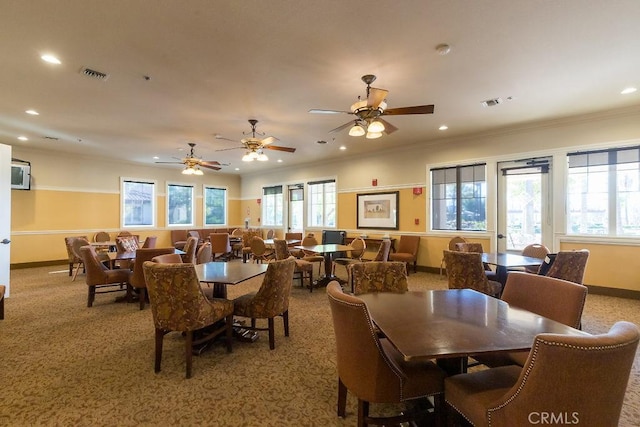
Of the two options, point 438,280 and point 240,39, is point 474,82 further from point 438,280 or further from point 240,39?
point 438,280

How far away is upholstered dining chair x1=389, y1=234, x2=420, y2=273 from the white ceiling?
9.20 feet

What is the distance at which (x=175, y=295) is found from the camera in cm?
255

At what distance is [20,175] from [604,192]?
1215cm

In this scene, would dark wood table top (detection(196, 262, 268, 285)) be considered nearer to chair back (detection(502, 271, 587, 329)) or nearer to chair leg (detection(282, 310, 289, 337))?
chair leg (detection(282, 310, 289, 337))

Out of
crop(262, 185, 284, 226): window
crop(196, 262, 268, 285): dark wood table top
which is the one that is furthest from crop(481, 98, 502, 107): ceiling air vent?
crop(262, 185, 284, 226): window

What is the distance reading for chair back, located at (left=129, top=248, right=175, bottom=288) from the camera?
4.09m

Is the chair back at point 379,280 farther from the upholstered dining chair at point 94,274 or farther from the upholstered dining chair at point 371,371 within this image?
the upholstered dining chair at point 94,274

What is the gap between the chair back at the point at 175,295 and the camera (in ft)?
8.28

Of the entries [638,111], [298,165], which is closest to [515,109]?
[638,111]

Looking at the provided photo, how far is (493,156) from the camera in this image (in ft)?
20.1

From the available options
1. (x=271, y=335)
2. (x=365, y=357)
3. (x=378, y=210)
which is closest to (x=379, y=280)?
(x=365, y=357)

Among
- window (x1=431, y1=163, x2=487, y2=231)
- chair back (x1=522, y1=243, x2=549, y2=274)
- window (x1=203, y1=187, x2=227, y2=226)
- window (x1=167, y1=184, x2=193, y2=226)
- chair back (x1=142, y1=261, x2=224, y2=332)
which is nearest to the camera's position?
chair back (x1=142, y1=261, x2=224, y2=332)

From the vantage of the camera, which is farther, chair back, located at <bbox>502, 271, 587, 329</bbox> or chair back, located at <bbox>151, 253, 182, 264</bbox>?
chair back, located at <bbox>151, 253, 182, 264</bbox>

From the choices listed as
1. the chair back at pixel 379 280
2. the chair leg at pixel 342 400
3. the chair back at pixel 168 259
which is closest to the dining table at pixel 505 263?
the chair back at pixel 379 280
